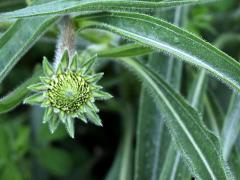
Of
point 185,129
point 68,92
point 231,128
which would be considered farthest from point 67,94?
point 231,128

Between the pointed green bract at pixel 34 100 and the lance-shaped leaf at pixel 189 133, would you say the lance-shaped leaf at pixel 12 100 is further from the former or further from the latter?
the lance-shaped leaf at pixel 189 133

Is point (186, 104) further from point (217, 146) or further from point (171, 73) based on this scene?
point (171, 73)

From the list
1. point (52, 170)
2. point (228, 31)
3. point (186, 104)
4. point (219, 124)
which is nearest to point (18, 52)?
point (186, 104)

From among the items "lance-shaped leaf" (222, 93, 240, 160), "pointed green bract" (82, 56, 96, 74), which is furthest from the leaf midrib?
"pointed green bract" (82, 56, 96, 74)

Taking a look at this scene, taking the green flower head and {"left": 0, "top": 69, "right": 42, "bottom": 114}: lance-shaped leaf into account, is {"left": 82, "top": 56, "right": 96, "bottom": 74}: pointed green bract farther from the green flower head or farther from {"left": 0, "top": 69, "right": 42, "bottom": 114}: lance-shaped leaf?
{"left": 0, "top": 69, "right": 42, "bottom": 114}: lance-shaped leaf

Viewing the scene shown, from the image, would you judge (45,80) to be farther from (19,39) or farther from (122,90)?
(122,90)

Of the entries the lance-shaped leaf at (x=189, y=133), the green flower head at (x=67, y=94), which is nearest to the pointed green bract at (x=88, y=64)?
the green flower head at (x=67, y=94)
